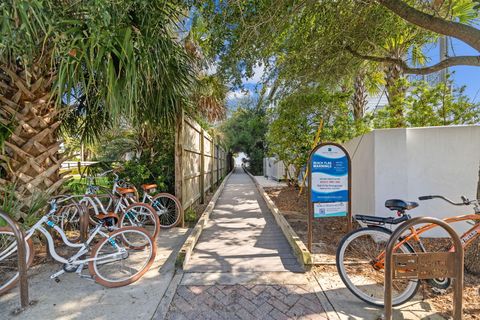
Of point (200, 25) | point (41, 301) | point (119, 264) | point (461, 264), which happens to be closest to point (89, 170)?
point (119, 264)

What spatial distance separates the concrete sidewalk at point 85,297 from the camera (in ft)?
8.57

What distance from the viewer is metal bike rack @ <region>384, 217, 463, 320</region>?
220 centimetres

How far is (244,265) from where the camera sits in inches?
148

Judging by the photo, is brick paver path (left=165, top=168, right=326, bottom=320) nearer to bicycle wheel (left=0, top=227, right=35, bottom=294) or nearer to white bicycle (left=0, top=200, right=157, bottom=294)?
white bicycle (left=0, top=200, right=157, bottom=294)

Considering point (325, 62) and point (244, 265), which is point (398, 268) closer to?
point (244, 265)

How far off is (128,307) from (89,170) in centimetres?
390

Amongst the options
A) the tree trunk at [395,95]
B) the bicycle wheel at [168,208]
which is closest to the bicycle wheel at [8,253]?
the bicycle wheel at [168,208]

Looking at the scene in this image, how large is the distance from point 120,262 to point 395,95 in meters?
7.63

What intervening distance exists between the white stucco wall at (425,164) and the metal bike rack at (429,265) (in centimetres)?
249

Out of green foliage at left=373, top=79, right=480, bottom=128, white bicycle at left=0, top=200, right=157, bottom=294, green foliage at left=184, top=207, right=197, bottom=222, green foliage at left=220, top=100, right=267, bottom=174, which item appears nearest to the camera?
white bicycle at left=0, top=200, right=157, bottom=294

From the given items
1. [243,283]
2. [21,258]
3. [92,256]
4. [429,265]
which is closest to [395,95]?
[429,265]

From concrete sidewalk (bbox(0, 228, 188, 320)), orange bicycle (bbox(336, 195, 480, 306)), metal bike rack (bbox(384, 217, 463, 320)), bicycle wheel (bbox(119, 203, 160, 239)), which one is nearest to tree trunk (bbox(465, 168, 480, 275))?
orange bicycle (bbox(336, 195, 480, 306))

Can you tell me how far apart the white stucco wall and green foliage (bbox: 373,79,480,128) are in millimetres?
2206

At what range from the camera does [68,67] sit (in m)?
3.34
